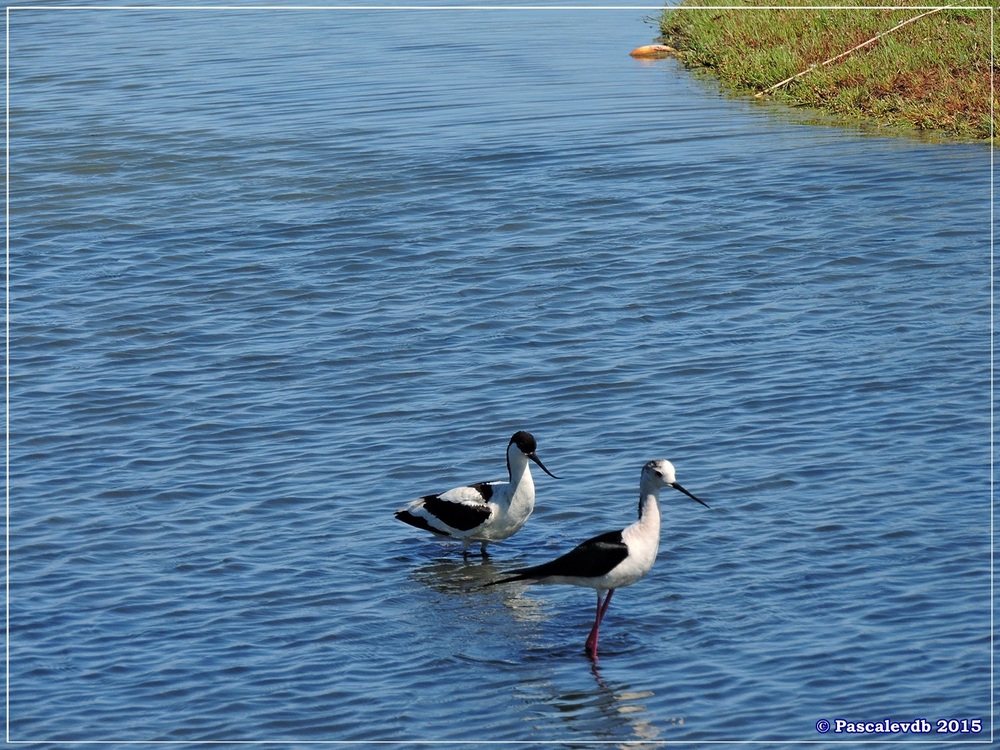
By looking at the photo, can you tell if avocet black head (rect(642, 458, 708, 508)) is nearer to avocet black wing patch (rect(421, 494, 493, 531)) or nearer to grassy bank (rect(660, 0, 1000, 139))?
avocet black wing patch (rect(421, 494, 493, 531))

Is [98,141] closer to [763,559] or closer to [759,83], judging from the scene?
[759,83]

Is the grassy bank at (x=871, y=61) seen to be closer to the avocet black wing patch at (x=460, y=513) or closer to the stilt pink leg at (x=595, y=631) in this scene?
the avocet black wing patch at (x=460, y=513)

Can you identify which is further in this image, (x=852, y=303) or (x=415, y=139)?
(x=415, y=139)

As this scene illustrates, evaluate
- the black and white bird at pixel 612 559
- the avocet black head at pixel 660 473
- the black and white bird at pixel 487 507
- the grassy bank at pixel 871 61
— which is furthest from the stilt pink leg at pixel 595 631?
the grassy bank at pixel 871 61

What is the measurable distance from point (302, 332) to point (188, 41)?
1695 centimetres

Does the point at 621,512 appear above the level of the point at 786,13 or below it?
below

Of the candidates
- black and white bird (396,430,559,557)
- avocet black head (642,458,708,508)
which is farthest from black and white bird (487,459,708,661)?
black and white bird (396,430,559,557)

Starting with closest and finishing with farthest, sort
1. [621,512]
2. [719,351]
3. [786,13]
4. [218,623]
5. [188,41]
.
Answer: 1. [218,623]
2. [621,512]
3. [719,351]
4. [786,13]
5. [188,41]

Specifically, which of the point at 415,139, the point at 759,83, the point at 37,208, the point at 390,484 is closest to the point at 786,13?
the point at 759,83

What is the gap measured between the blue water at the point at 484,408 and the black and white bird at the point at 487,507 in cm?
35

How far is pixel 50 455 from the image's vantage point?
42.2 ft

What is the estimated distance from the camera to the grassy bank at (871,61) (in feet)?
Result: 67.3

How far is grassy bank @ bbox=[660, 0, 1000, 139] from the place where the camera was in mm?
20500

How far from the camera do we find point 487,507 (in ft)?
35.1
